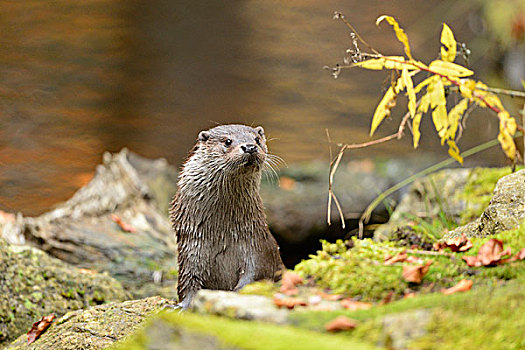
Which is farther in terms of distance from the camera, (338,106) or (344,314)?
(338,106)

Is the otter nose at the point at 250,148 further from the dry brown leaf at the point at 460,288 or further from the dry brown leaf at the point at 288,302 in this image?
the dry brown leaf at the point at 460,288

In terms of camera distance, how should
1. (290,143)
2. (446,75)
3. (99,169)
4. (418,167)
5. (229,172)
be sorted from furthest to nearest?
(290,143)
(418,167)
(99,169)
(446,75)
(229,172)

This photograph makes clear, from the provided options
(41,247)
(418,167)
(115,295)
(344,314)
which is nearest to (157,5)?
(418,167)

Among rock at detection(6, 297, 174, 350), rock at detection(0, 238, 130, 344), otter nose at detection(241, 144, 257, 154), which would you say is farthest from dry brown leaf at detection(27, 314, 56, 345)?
otter nose at detection(241, 144, 257, 154)

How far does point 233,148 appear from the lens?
10.9ft

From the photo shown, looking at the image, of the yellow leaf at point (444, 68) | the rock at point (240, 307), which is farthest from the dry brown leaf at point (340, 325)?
the yellow leaf at point (444, 68)

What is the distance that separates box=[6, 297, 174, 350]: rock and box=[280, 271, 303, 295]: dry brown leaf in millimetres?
1331

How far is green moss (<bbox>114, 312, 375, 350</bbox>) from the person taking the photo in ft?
5.36

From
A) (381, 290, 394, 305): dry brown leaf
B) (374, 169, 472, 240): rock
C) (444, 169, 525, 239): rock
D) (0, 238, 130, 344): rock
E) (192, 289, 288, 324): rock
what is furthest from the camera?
(374, 169, 472, 240): rock

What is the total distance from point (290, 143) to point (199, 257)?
638 centimetres

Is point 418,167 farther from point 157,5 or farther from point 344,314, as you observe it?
point 344,314

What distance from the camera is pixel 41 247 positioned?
529cm

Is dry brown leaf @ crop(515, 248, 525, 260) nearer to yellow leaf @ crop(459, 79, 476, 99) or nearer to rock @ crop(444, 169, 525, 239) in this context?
rock @ crop(444, 169, 525, 239)

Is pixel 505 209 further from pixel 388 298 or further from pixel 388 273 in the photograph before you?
pixel 388 298
